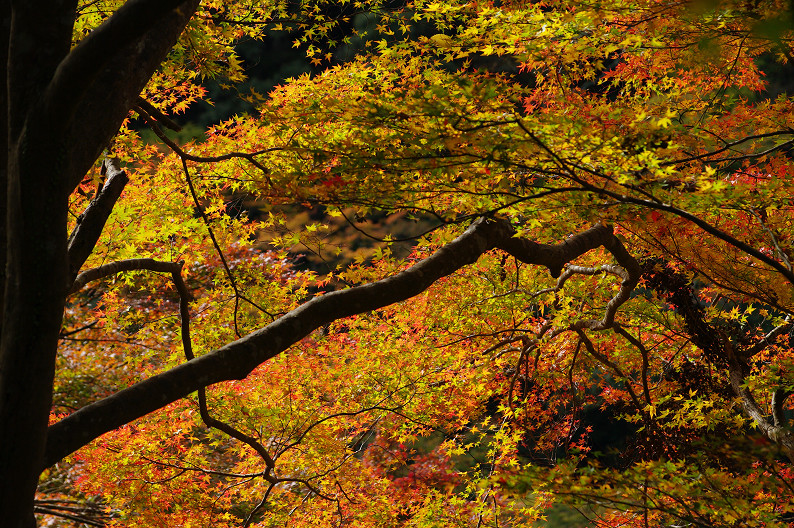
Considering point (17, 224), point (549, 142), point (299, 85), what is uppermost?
point (299, 85)

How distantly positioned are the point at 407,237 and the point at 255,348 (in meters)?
3.34

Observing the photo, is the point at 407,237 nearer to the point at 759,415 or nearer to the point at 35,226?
the point at 759,415

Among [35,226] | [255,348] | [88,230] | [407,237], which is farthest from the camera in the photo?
[407,237]

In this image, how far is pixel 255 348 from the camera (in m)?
2.43

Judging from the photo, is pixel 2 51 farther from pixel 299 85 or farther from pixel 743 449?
pixel 299 85

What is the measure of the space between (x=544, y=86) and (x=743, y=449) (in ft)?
13.4

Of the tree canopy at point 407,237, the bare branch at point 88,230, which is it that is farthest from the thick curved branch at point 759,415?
the bare branch at point 88,230

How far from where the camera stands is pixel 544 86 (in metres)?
5.57

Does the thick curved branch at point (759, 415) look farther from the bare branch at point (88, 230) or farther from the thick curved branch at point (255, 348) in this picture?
the bare branch at point (88, 230)

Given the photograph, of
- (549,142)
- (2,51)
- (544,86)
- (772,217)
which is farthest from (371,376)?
(2,51)

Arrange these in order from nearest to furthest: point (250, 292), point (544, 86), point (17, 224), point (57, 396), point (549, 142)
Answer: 1. point (17, 224)
2. point (549, 142)
3. point (544, 86)
4. point (250, 292)
5. point (57, 396)

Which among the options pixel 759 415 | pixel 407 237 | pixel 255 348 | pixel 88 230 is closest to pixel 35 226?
pixel 255 348

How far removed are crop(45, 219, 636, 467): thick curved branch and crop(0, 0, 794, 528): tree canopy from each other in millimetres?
11

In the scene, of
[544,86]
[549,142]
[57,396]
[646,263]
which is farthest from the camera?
[57,396]
